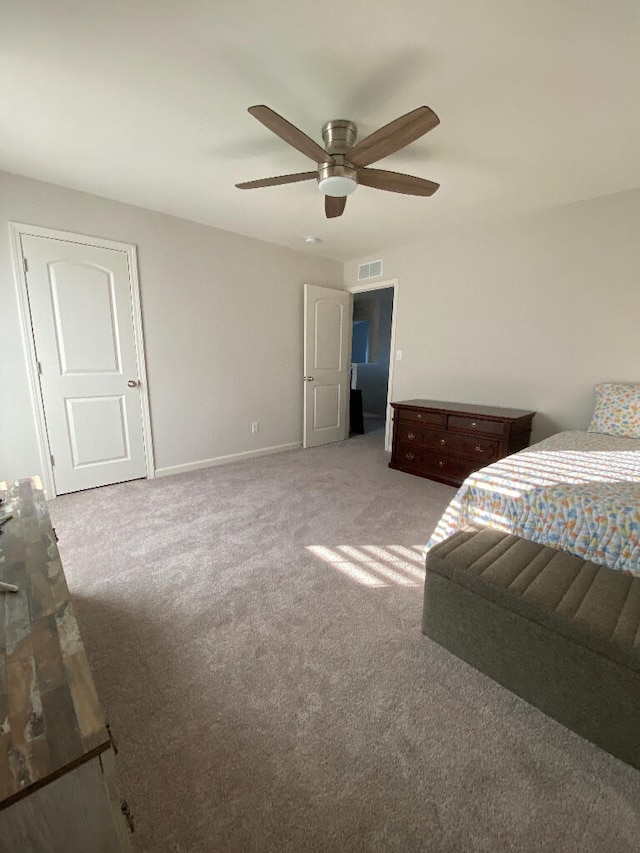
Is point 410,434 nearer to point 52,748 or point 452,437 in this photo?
point 452,437

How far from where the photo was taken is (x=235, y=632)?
1565mm

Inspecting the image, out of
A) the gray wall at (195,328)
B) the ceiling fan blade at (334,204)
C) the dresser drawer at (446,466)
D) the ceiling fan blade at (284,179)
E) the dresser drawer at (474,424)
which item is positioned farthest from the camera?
the dresser drawer at (446,466)

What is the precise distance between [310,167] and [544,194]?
1777 mm

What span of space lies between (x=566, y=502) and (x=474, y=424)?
1.63m

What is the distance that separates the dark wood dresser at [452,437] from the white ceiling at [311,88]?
172 centimetres

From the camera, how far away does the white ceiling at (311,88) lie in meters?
1.30

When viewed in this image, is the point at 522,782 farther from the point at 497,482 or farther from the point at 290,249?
the point at 290,249

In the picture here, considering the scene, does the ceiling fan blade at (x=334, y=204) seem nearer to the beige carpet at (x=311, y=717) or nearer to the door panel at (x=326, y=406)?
the beige carpet at (x=311, y=717)

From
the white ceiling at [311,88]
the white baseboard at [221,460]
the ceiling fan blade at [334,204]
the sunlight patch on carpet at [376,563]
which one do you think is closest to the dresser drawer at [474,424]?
the sunlight patch on carpet at [376,563]

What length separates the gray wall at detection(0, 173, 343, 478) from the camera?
2.66 metres

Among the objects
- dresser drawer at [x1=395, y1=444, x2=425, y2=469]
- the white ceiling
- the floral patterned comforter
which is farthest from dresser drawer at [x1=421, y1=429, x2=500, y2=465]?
the white ceiling

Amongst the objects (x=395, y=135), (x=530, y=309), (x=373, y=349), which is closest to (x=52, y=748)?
(x=395, y=135)

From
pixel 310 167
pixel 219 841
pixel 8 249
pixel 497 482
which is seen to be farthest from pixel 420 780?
pixel 8 249

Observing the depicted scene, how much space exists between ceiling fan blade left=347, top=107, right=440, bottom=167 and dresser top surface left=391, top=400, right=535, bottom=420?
6.76 ft
